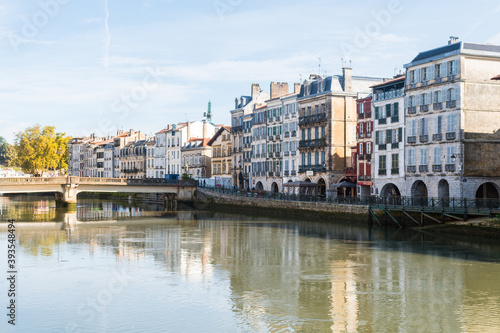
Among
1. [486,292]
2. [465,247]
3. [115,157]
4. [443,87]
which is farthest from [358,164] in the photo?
[115,157]

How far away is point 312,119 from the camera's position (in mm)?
69938

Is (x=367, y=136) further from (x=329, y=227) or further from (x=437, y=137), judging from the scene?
(x=329, y=227)

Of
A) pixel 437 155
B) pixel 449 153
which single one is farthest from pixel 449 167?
pixel 437 155

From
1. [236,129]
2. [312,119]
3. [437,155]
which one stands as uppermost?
[236,129]

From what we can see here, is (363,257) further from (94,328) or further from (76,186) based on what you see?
(76,186)

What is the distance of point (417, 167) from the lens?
5288 centimetres

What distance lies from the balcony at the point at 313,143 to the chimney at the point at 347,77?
19.7ft

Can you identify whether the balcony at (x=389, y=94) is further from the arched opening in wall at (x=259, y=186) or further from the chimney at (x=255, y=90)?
the chimney at (x=255, y=90)

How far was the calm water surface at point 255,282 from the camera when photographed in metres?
20.9

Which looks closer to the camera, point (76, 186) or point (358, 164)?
point (358, 164)

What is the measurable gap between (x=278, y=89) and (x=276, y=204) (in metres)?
21.7

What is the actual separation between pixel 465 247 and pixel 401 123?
20.2 metres

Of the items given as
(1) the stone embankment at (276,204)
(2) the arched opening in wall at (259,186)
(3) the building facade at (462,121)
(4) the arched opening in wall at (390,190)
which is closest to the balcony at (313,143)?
(1) the stone embankment at (276,204)

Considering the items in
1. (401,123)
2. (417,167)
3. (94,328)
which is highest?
(401,123)
